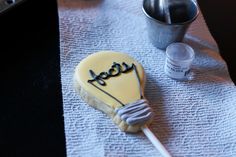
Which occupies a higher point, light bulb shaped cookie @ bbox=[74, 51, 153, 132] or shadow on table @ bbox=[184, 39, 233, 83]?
light bulb shaped cookie @ bbox=[74, 51, 153, 132]

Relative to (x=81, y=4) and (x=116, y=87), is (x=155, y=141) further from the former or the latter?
(x=81, y=4)

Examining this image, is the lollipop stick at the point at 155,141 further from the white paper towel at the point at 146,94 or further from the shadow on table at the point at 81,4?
the shadow on table at the point at 81,4

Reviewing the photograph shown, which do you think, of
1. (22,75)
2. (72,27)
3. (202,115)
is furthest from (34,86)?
(202,115)

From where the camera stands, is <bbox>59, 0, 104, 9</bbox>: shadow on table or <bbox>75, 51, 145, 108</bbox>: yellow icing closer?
<bbox>75, 51, 145, 108</bbox>: yellow icing

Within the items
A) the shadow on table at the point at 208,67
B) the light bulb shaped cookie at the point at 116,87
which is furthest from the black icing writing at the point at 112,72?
the shadow on table at the point at 208,67

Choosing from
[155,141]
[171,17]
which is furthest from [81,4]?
[155,141]

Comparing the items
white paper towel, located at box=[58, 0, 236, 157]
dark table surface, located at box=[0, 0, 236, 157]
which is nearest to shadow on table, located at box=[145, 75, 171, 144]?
white paper towel, located at box=[58, 0, 236, 157]

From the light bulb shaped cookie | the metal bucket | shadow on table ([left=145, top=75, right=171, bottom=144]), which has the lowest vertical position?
shadow on table ([left=145, top=75, right=171, bottom=144])

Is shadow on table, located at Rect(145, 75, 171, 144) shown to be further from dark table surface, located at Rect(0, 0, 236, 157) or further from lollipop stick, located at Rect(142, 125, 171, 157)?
dark table surface, located at Rect(0, 0, 236, 157)
